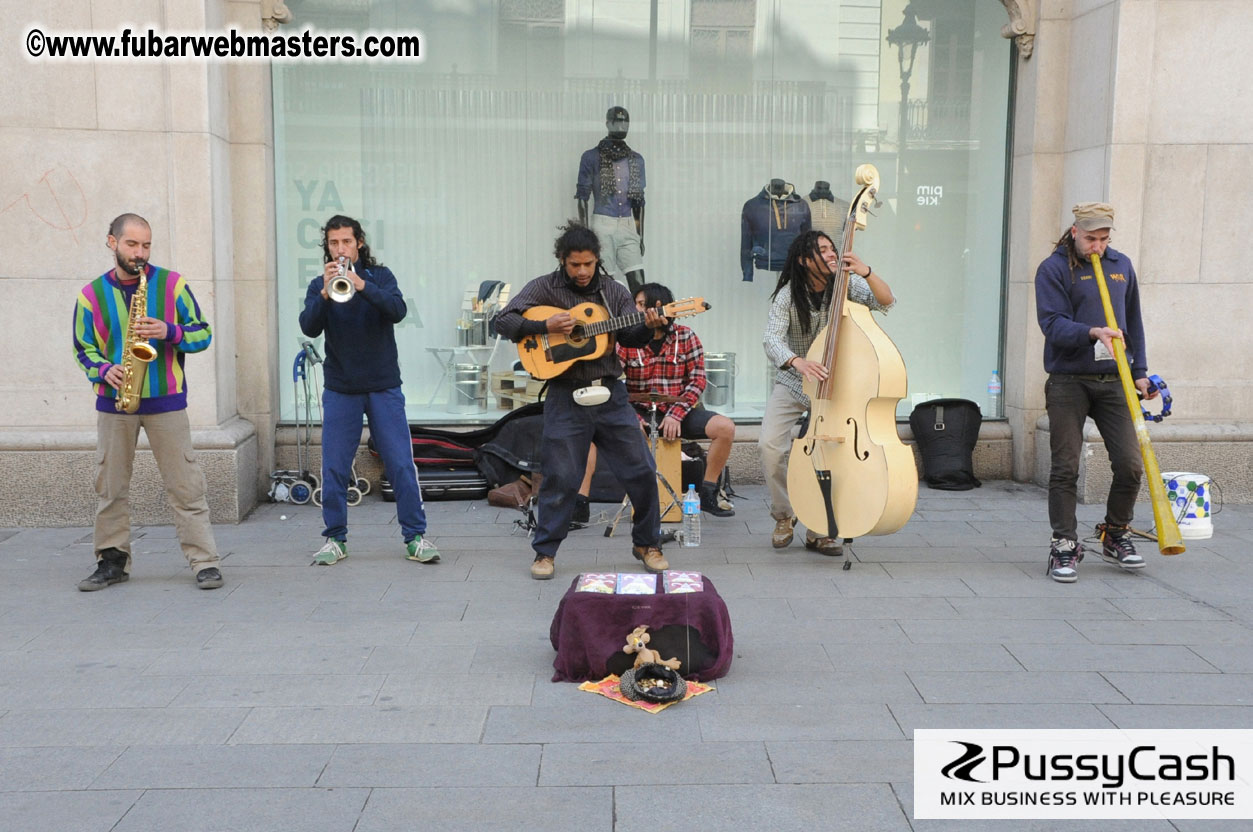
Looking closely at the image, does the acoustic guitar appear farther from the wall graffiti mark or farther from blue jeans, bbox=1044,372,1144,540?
the wall graffiti mark

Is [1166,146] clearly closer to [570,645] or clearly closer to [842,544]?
[842,544]

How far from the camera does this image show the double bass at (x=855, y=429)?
6.07 metres

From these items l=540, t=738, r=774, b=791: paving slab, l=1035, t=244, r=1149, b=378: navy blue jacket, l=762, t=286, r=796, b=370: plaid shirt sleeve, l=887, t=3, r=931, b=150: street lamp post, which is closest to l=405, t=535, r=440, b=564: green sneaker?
l=762, t=286, r=796, b=370: plaid shirt sleeve

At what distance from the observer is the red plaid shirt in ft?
24.9

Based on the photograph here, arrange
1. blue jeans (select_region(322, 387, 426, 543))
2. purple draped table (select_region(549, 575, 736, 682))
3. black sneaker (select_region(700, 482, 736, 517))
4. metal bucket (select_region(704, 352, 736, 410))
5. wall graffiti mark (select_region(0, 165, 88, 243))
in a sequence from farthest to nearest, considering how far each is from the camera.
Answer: metal bucket (select_region(704, 352, 736, 410))
black sneaker (select_region(700, 482, 736, 517))
wall graffiti mark (select_region(0, 165, 88, 243))
blue jeans (select_region(322, 387, 426, 543))
purple draped table (select_region(549, 575, 736, 682))

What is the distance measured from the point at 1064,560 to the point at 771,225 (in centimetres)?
414

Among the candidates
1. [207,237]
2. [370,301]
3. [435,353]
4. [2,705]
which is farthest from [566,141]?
[2,705]

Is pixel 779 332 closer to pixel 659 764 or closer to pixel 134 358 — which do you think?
pixel 659 764

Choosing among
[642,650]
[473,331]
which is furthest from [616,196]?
[642,650]

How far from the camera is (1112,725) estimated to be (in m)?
4.20

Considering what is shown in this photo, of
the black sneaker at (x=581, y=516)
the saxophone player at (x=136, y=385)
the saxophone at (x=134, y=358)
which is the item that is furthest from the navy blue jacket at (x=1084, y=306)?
the saxophone at (x=134, y=358)

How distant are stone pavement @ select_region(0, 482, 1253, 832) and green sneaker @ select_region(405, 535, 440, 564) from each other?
0.10 meters

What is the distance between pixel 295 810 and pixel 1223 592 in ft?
15.8

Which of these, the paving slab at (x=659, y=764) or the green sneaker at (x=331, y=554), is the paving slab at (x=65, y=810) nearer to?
the paving slab at (x=659, y=764)
